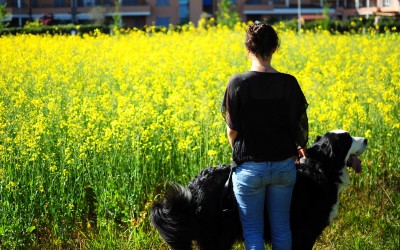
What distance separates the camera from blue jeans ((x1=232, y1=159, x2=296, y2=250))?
146 inches

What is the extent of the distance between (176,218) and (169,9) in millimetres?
56853

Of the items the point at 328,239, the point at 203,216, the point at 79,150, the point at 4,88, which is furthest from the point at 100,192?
the point at 4,88

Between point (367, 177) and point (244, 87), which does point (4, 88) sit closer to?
point (367, 177)

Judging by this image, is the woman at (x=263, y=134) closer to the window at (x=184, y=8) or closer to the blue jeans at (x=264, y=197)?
the blue jeans at (x=264, y=197)

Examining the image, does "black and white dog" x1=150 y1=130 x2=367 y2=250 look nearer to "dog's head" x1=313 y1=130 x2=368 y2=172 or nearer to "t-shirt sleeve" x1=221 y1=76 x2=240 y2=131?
"dog's head" x1=313 y1=130 x2=368 y2=172

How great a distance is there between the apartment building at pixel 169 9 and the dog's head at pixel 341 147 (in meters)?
49.2

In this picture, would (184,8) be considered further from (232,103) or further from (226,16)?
(232,103)

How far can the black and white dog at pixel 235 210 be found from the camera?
4012 millimetres

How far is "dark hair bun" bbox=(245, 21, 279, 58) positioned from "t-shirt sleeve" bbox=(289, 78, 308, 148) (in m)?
0.25

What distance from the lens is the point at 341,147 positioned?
14.1ft

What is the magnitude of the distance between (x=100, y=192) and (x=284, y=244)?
6.68 ft

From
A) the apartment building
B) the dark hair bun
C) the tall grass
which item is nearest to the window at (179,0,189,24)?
the apartment building

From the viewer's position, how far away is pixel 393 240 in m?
5.15

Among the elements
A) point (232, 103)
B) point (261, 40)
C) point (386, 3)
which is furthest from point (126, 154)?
point (386, 3)
